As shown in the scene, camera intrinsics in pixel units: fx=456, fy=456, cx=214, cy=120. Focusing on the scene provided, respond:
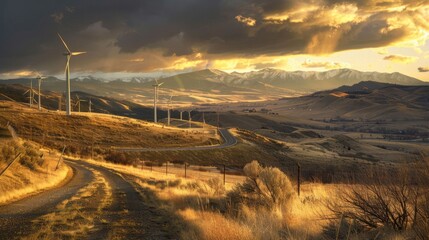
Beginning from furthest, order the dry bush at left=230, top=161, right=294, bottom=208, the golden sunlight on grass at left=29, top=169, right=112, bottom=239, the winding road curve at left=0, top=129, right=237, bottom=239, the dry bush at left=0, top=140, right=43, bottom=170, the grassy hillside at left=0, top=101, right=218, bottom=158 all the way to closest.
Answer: the grassy hillside at left=0, top=101, right=218, bottom=158 → the dry bush at left=0, top=140, right=43, bottom=170 → the dry bush at left=230, top=161, right=294, bottom=208 → the winding road curve at left=0, top=129, right=237, bottom=239 → the golden sunlight on grass at left=29, top=169, right=112, bottom=239

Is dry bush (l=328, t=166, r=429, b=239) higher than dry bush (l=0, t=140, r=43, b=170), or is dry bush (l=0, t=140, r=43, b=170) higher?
dry bush (l=328, t=166, r=429, b=239)

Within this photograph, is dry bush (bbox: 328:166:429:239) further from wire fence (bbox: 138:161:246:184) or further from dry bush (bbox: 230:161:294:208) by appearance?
wire fence (bbox: 138:161:246:184)

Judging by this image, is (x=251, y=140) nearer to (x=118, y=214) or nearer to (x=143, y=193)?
(x=143, y=193)

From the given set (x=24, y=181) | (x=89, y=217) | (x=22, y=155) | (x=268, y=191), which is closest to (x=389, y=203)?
(x=268, y=191)

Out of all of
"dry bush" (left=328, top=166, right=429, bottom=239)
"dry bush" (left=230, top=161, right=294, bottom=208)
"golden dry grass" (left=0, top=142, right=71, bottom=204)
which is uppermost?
"dry bush" (left=328, top=166, right=429, bottom=239)

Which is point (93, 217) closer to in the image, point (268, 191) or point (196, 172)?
point (268, 191)

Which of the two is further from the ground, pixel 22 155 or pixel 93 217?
pixel 22 155

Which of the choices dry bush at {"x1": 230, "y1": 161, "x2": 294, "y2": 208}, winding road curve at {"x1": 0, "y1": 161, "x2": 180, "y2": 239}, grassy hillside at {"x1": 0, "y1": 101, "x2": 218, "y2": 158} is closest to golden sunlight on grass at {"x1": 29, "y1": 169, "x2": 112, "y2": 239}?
winding road curve at {"x1": 0, "y1": 161, "x2": 180, "y2": 239}

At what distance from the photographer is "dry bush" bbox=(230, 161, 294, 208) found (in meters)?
19.0

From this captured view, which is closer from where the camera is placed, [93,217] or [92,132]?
[93,217]

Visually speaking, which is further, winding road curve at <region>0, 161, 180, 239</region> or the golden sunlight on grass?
winding road curve at <region>0, 161, 180, 239</region>

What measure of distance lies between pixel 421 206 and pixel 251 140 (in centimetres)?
13341

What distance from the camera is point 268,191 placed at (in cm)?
1998

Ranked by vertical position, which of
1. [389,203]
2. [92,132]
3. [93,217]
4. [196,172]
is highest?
[389,203]
